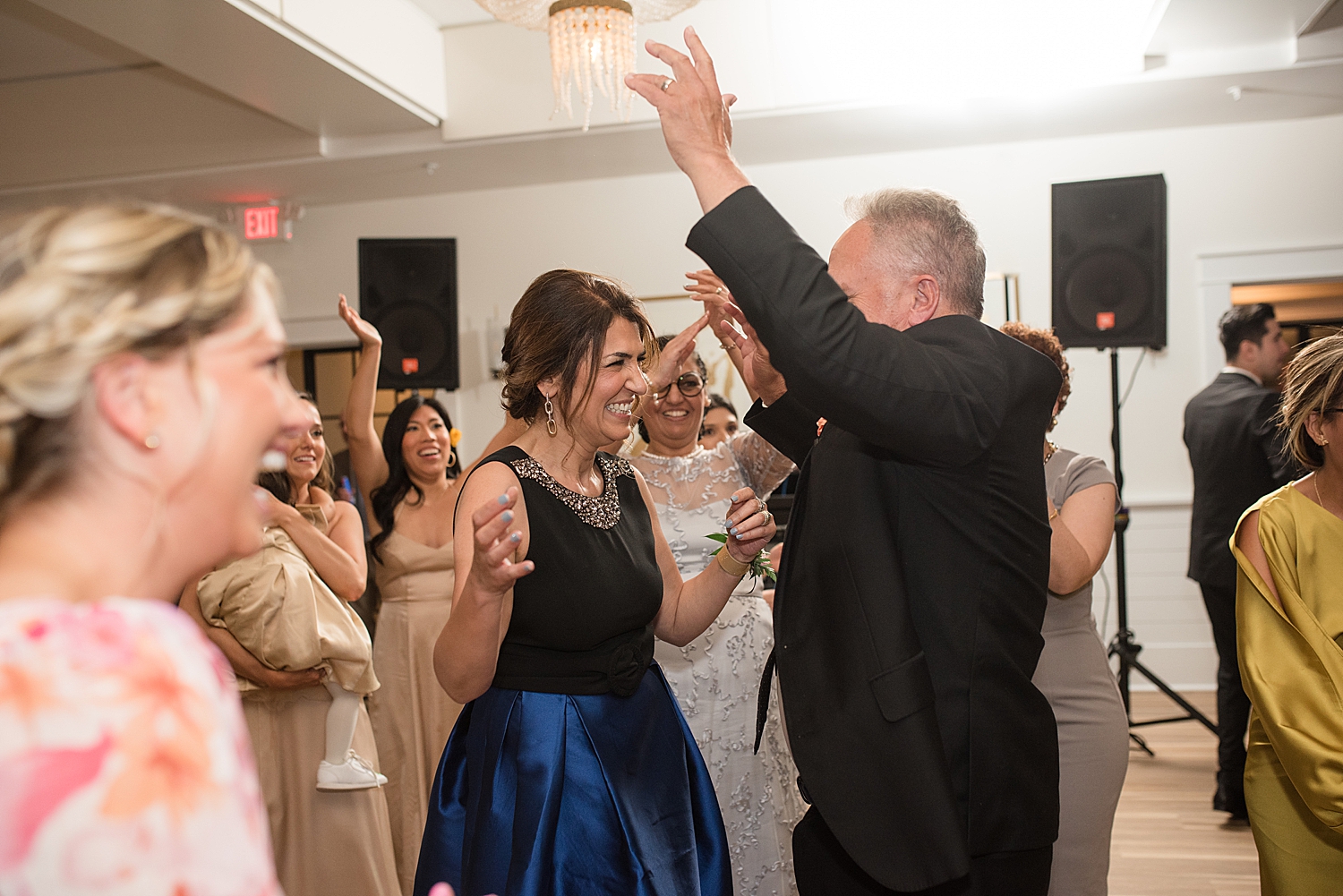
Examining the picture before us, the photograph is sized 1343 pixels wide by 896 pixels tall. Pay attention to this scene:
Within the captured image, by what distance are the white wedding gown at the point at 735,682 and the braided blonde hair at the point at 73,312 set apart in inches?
81.6

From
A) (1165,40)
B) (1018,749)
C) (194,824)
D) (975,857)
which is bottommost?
(975,857)

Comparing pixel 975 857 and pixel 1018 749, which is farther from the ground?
pixel 1018 749

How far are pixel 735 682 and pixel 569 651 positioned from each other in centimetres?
119

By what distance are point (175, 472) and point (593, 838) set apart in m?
1.23

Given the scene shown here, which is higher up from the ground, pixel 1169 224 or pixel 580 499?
pixel 1169 224

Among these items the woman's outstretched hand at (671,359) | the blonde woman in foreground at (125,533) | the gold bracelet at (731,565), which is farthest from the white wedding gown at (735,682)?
the blonde woman in foreground at (125,533)

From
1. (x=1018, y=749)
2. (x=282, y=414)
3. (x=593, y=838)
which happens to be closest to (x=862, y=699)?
Answer: (x=1018, y=749)

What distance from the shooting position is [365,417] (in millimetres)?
3914

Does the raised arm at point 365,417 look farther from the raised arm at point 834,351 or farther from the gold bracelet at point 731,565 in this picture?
the raised arm at point 834,351

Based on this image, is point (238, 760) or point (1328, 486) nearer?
point (238, 760)

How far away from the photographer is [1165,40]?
5.21m

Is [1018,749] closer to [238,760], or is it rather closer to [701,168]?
[701,168]

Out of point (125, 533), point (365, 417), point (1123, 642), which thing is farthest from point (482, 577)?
point (1123, 642)

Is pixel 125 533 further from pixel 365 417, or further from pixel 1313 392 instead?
pixel 365 417
